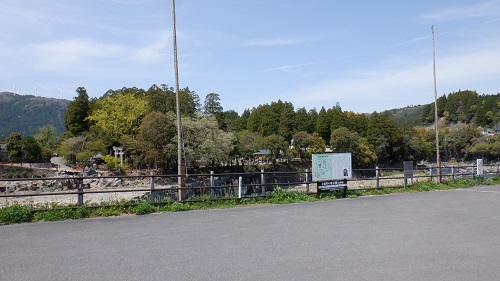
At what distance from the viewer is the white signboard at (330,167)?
691 inches

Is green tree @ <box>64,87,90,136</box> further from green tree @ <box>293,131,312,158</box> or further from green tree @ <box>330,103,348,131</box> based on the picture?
green tree @ <box>330,103,348,131</box>

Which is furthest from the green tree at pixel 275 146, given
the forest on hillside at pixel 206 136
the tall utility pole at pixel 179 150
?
the tall utility pole at pixel 179 150

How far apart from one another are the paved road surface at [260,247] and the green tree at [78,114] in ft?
281

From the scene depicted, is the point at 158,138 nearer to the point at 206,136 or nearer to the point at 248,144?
the point at 206,136

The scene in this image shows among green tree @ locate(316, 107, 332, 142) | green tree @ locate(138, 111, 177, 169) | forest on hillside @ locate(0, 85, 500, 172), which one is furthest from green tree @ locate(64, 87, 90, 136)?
green tree @ locate(316, 107, 332, 142)

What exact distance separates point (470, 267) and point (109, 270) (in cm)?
572

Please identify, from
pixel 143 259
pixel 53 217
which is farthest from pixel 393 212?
pixel 53 217

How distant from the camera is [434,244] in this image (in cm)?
848

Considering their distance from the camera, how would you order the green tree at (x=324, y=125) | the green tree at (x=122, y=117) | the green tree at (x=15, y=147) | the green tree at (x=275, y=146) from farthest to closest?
the green tree at (x=324, y=125) → the green tree at (x=275, y=146) → the green tree at (x=15, y=147) → the green tree at (x=122, y=117)

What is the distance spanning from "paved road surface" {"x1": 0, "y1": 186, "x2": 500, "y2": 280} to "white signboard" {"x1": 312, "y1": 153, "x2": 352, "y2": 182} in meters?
4.58

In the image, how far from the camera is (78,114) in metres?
91.8

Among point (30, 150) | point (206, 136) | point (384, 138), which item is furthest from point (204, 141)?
point (384, 138)

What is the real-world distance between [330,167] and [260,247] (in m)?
10.4

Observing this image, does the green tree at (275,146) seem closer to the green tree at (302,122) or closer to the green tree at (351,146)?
the green tree at (351,146)
